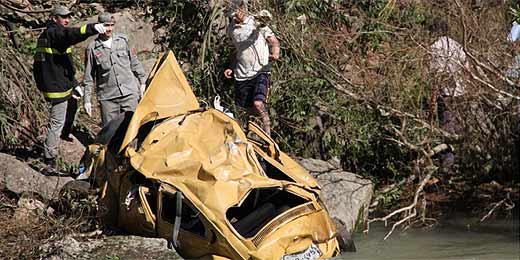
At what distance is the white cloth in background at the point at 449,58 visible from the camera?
991 cm

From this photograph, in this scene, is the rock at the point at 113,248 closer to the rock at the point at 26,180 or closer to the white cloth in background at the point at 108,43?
the rock at the point at 26,180

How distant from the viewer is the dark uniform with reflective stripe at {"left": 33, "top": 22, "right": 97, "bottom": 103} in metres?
9.17

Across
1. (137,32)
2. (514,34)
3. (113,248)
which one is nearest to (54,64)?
(113,248)

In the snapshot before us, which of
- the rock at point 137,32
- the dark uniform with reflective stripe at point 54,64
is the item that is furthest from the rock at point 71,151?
the rock at point 137,32

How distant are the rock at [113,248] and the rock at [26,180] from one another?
3.34 ft

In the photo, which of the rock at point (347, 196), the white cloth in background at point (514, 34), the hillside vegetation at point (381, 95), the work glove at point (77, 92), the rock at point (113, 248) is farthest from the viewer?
the hillside vegetation at point (381, 95)

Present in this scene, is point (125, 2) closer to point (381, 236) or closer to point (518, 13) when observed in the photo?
point (381, 236)

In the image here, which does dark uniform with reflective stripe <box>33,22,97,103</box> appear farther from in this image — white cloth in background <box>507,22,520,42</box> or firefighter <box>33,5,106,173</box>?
white cloth in background <box>507,22,520,42</box>

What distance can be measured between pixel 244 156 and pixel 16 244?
2007 millimetres

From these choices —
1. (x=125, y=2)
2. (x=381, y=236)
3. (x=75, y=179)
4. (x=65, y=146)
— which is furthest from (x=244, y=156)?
(x=125, y=2)

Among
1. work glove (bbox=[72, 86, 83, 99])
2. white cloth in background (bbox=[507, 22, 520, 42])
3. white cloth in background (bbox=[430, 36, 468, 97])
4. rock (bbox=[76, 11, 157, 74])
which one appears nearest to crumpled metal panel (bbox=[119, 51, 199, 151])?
work glove (bbox=[72, 86, 83, 99])

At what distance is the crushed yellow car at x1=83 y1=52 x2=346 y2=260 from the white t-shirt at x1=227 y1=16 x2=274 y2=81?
6.33ft

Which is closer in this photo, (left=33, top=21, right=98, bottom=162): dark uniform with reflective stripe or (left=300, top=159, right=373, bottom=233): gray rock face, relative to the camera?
(left=33, top=21, right=98, bottom=162): dark uniform with reflective stripe

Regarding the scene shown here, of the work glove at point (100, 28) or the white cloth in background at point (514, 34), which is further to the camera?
the white cloth in background at point (514, 34)
